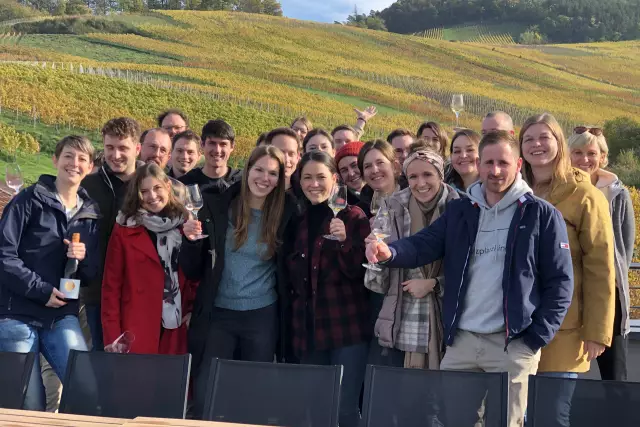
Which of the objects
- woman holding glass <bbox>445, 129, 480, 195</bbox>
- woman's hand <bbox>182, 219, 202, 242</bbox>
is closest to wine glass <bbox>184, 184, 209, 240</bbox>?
woman's hand <bbox>182, 219, 202, 242</bbox>

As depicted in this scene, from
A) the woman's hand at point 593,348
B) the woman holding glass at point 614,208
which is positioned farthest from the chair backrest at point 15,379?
the woman holding glass at point 614,208

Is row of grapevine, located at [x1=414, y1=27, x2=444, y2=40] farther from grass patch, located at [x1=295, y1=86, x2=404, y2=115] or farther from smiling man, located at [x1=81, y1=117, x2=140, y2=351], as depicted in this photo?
smiling man, located at [x1=81, y1=117, x2=140, y2=351]

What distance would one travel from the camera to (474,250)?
10.5ft

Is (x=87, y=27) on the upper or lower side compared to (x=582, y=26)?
lower

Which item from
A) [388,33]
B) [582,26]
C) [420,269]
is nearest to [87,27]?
[388,33]

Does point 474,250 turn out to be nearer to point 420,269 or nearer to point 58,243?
point 420,269

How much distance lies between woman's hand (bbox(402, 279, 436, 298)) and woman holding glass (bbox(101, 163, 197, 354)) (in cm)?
142

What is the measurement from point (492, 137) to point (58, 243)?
249 centimetres

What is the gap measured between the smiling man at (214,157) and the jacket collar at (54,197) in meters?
0.85

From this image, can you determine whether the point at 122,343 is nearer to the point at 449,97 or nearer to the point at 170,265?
the point at 170,265

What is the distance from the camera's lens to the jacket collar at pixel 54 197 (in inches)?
146

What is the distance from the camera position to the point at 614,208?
4.14 metres

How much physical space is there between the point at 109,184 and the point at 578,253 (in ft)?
9.58

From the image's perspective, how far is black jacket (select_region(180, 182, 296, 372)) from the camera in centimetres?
387
